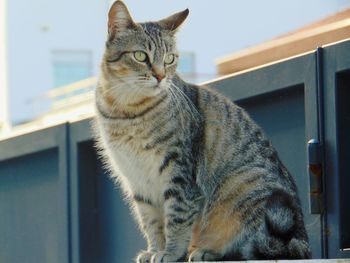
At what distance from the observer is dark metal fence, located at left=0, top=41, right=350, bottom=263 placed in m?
4.16

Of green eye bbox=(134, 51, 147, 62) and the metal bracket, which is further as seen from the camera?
green eye bbox=(134, 51, 147, 62)

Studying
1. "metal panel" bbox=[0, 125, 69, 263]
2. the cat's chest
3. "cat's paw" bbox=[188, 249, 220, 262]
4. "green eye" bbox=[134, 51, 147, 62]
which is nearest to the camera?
"cat's paw" bbox=[188, 249, 220, 262]

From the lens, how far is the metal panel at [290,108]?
4.25 meters

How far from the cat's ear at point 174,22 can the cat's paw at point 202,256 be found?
1142mm

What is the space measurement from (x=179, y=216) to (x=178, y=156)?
27cm

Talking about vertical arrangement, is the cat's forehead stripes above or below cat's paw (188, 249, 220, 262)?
above

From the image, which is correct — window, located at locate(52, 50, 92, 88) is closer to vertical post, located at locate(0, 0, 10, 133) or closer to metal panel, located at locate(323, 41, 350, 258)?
vertical post, located at locate(0, 0, 10, 133)

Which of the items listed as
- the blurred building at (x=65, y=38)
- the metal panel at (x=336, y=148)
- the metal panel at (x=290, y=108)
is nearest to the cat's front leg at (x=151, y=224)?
the metal panel at (x=290, y=108)

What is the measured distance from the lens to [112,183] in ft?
17.9

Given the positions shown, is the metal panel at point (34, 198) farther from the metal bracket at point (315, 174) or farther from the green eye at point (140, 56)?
the metal bracket at point (315, 174)

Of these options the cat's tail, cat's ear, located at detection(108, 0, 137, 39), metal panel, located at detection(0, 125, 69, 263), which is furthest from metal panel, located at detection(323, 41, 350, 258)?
metal panel, located at detection(0, 125, 69, 263)

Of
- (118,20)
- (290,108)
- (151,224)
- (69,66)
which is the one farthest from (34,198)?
(69,66)

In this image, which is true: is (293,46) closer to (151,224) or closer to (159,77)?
(159,77)

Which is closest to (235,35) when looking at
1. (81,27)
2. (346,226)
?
(81,27)
